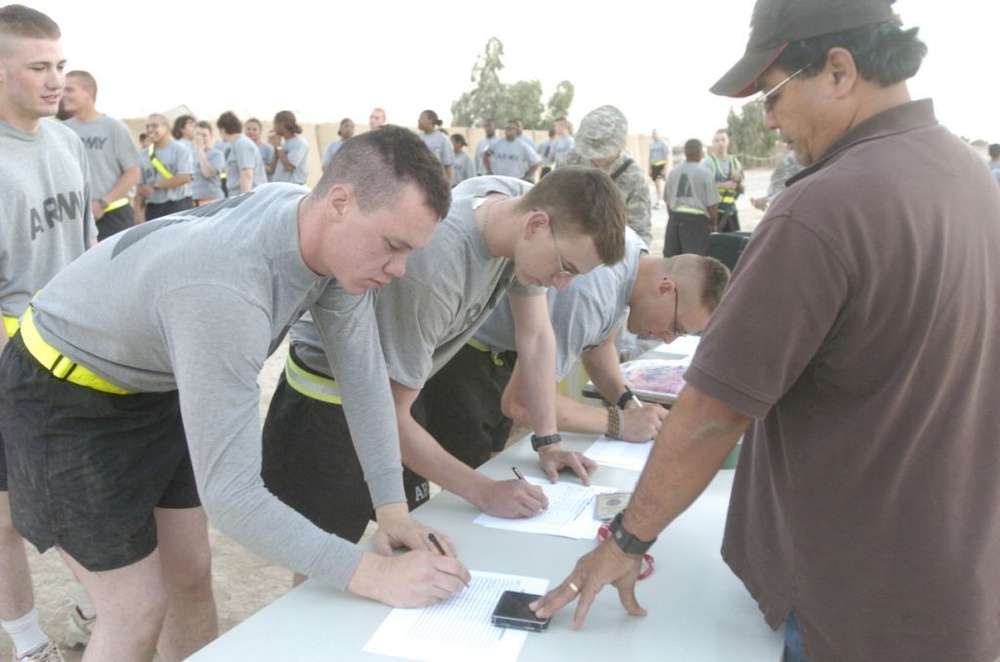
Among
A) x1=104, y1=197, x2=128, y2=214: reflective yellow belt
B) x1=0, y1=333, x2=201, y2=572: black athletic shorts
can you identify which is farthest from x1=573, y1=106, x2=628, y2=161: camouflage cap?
x1=0, y1=333, x2=201, y2=572: black athletic shorts

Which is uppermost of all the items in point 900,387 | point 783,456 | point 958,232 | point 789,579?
point 958,232

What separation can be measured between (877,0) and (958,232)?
313 mm

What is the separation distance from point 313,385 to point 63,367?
1.99 ft

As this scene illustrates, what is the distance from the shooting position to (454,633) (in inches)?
48.8

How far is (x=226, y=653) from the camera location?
1.17m

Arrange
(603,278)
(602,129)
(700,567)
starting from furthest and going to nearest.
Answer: (602,129)
(603,278)
(700,567)

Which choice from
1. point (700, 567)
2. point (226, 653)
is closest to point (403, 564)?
point (226, 653)

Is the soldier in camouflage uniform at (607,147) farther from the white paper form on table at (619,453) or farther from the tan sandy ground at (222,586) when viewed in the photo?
the tan sandy ground at (222,586)

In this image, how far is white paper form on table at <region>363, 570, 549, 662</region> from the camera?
118 centimetres

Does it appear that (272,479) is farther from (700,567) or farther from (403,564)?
(700,567)

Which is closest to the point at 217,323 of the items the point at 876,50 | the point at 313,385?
the point at 313,385

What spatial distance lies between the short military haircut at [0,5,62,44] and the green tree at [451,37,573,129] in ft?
119

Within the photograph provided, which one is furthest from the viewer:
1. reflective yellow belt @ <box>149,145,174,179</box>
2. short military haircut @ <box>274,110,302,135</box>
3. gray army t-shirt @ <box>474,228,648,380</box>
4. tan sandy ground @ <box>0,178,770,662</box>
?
short military haircut @ <box>274,110,302,135</box>

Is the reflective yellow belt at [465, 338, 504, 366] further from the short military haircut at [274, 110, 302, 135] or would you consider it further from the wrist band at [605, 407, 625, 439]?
the short military haircut at [274, 110, 302, 135]
